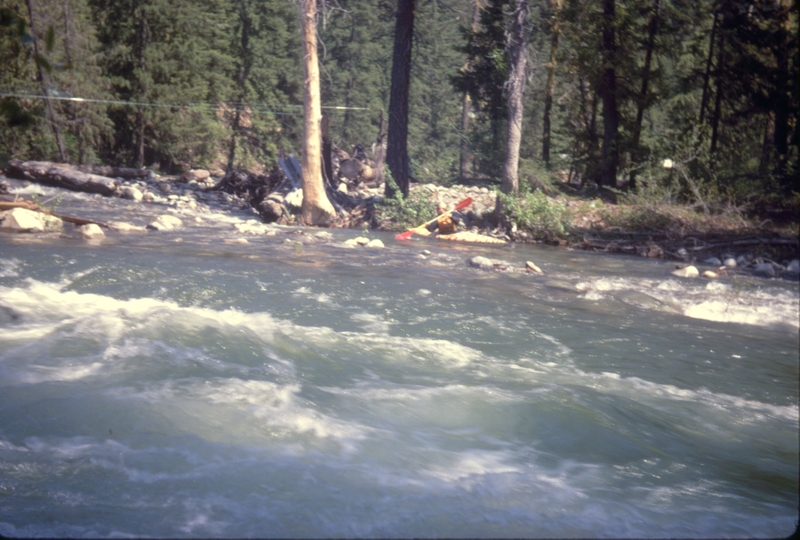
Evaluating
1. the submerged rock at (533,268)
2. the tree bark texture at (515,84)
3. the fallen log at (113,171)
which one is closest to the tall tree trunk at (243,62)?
the fallen log at (113,171)

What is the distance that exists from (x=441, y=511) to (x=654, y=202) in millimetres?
12809

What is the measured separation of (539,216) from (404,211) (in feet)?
10.9

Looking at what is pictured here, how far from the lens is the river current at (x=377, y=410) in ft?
9.47

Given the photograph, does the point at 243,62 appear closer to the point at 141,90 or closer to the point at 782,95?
the point at 141,90

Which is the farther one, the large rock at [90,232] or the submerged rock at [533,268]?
the large rock at [90,232]

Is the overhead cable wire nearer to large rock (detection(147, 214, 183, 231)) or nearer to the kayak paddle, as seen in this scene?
the kayak paddle

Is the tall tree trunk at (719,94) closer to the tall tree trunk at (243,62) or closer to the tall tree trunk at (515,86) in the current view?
the tall tree trunk at (515,86)

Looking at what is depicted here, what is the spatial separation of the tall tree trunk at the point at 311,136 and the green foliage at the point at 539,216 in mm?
4326

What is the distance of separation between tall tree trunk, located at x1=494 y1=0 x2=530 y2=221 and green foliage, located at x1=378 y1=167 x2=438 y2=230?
5.66 ft

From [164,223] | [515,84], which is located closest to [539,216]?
[515,84]

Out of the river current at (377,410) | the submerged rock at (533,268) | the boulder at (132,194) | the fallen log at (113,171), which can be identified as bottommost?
the river current at (377,410)

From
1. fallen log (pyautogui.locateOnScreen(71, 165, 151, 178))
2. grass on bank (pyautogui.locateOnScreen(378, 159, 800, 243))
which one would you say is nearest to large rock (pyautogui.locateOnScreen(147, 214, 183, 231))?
grass on bank (pyautogui.locateOnScreen(378, 159, 800, 243))

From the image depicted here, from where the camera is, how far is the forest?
607 inches

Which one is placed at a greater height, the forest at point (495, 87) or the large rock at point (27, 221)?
the forest at point (495, 87)
